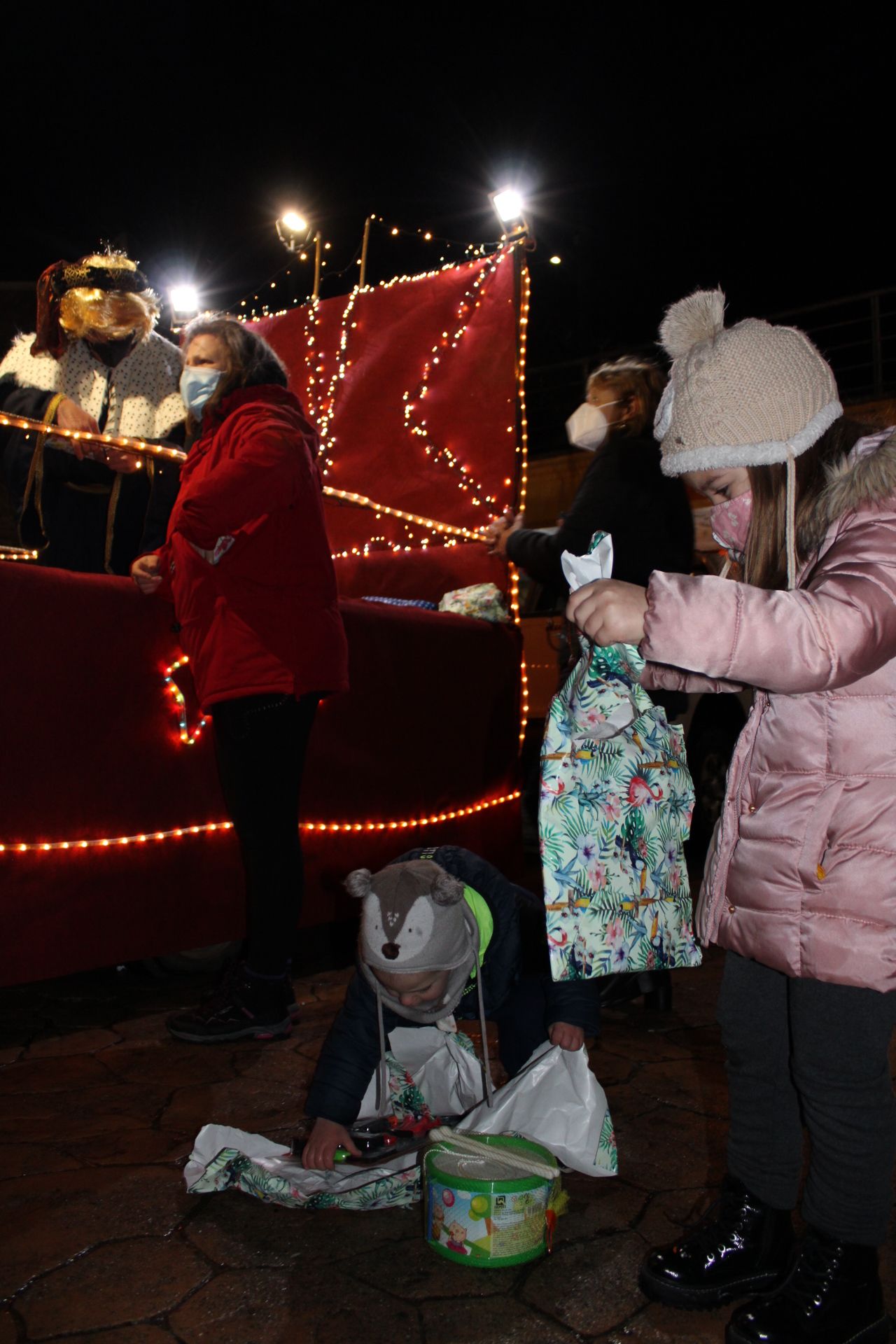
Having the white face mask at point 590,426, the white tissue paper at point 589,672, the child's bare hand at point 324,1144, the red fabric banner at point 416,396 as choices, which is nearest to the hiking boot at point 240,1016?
the child's bare hand at point 324,1144

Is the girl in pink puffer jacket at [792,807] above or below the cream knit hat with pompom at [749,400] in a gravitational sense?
below

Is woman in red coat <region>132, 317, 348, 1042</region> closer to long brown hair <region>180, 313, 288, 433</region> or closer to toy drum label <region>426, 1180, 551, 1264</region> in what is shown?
long brown hair <region>180, 313, 288, 433</region>

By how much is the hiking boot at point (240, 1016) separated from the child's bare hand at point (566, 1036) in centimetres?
94

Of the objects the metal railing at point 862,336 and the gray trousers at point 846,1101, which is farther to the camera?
the metal railing at point 862,336

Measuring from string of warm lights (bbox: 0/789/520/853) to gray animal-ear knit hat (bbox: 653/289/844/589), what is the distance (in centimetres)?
181

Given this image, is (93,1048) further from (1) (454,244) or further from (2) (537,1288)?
(1) (454,244)

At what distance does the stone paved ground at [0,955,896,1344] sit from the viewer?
1433 mm

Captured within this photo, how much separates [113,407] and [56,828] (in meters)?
1.43

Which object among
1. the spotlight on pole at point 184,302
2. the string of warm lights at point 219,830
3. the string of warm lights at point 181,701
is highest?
the spotlight on pole at point 184,302

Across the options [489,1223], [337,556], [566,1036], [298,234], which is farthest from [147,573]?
[298,234]

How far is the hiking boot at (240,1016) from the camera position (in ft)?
8.47

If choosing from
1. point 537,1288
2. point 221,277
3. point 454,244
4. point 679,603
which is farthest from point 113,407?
point 221,277

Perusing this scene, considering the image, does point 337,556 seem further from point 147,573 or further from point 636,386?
point 636,386

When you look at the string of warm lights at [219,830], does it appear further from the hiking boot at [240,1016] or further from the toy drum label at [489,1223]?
the toy drum label at [489,1223]
